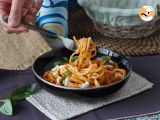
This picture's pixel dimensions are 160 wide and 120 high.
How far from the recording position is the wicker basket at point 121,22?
37.0 inches

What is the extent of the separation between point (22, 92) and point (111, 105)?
19cm

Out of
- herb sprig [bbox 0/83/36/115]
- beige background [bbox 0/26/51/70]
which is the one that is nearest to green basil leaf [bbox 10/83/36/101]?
herb sprig [bbox 0/83/36/115]

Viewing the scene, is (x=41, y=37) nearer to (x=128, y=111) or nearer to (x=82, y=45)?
(x=82, y=45)

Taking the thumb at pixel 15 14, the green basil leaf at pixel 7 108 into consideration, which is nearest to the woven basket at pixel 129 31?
the thumb at pixel 15 14

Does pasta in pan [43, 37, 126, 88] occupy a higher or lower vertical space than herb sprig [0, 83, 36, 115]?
higher

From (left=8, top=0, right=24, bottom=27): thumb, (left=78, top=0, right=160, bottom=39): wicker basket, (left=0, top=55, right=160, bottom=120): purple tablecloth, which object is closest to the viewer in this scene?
(left=0, top=55, right=160, bottom=120): purple tablecloth

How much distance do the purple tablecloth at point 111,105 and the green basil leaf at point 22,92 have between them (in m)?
0.02

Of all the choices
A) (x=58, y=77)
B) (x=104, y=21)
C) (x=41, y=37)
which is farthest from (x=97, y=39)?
(x=58, y=77)

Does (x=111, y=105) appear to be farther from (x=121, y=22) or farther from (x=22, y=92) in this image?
(x=121, y=22)

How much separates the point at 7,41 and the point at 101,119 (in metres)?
0.43

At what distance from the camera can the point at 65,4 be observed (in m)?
1.05

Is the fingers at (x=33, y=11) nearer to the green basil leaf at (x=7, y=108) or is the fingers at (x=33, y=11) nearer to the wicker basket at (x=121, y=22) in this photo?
the wicker basket at (x=121, y=22)

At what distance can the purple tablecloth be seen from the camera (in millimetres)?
690

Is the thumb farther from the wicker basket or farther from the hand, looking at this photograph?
the wicker basket
